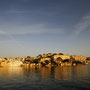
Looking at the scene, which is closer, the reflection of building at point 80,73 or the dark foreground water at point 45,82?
the dark foreground water at point 45,82

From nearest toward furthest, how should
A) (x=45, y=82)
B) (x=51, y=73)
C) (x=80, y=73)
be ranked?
1. (x=45, y=82)
2. (x=80, y=73)
3. (x=51, y=73)

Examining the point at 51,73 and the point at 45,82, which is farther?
the point at 51,73

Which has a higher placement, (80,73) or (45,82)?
(80,73)

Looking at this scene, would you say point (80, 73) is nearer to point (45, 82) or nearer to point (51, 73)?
point (51, 73)

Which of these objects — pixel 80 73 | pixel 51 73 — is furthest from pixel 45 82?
pixel 80 73

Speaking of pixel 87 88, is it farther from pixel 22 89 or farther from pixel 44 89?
pixel 22 89

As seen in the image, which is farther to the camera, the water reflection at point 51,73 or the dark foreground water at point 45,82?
the water reflection at point 51,73

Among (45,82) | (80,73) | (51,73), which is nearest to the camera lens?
(45,82)

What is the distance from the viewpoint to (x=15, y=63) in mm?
153625

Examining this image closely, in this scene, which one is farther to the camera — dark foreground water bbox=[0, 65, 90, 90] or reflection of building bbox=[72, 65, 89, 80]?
reflection of building bbox=[72, 65, 89, 80]

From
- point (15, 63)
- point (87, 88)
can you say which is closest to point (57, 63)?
point (15, 63)

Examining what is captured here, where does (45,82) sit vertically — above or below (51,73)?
below

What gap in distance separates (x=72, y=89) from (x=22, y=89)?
43.6 ft

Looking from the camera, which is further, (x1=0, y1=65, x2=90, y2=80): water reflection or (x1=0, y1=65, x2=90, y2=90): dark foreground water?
(x1=0, y1=65, x2=90, y2=80): water reflection
